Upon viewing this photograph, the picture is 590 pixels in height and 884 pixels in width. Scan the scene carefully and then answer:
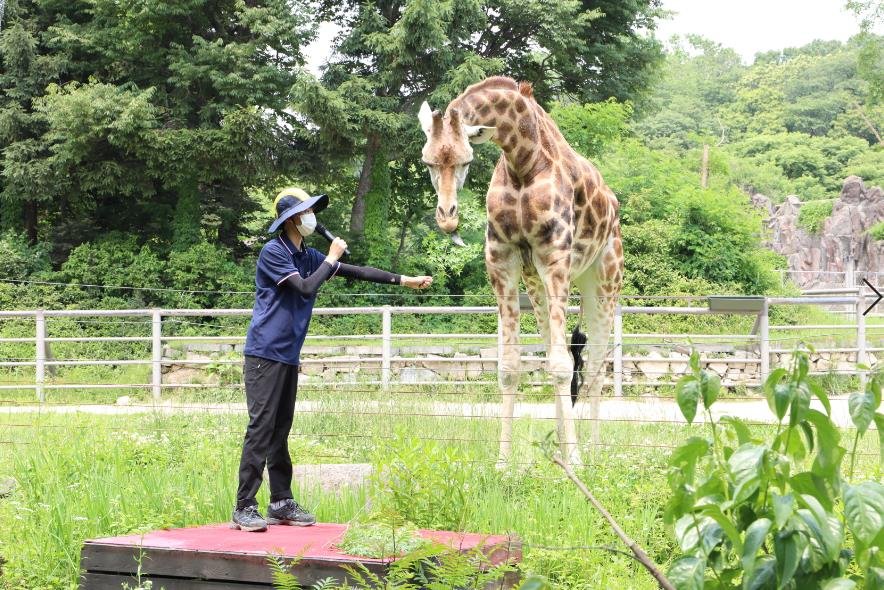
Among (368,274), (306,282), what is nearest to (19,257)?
(368,274)

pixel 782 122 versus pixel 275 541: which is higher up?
pixel 782 122

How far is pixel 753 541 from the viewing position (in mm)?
1721

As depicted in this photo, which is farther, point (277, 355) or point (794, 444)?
point (277, 355)

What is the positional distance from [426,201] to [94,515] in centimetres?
1841

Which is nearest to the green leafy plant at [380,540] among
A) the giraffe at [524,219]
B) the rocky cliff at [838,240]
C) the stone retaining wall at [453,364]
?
the giraffe at [524,219]

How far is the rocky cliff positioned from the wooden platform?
3431 cm

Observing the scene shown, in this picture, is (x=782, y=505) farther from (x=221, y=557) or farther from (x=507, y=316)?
(x=507, y=316)

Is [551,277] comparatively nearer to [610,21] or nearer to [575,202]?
[575,202]

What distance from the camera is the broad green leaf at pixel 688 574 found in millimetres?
1785

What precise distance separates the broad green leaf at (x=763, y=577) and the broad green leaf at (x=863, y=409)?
1.05 ft

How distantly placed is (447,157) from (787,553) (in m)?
4.20

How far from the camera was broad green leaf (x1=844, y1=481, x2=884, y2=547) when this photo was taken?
5.64 feet

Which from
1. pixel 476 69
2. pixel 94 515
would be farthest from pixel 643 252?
pixel 94 515

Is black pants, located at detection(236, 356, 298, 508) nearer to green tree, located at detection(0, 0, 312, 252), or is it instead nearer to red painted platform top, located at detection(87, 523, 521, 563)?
red painted platform top, located at detection(87, 523, 521, 563)
